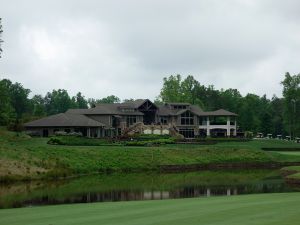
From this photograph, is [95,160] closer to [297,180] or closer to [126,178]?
[126,178]

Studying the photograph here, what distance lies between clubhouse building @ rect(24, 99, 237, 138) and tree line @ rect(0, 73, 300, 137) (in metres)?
6.92

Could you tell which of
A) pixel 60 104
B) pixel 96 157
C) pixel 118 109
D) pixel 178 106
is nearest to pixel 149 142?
pixel 96 157

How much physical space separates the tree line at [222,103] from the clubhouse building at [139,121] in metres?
6.92

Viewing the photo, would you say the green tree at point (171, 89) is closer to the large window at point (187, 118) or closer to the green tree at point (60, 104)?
the large window at point (187, 118)

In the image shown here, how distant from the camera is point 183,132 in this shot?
345 feet

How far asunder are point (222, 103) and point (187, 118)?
1381 inches

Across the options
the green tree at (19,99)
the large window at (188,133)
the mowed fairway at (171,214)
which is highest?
the green tree at (19,99)

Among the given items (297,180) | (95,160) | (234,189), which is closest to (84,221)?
(234,189)

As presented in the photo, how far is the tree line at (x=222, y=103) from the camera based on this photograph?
110 meters

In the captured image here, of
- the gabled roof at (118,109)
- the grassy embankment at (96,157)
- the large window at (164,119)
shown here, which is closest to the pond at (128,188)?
the grassy embankment at (96,157)

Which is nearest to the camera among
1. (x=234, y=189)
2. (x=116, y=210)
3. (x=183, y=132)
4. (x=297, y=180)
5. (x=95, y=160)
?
(x=116, y=210)

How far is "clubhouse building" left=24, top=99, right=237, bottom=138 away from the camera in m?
88.9

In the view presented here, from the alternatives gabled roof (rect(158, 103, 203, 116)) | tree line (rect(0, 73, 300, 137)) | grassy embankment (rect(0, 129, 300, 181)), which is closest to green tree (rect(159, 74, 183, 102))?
tree line (rect(0, 73, 300, 137))

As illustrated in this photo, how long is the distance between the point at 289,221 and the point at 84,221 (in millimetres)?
7642
